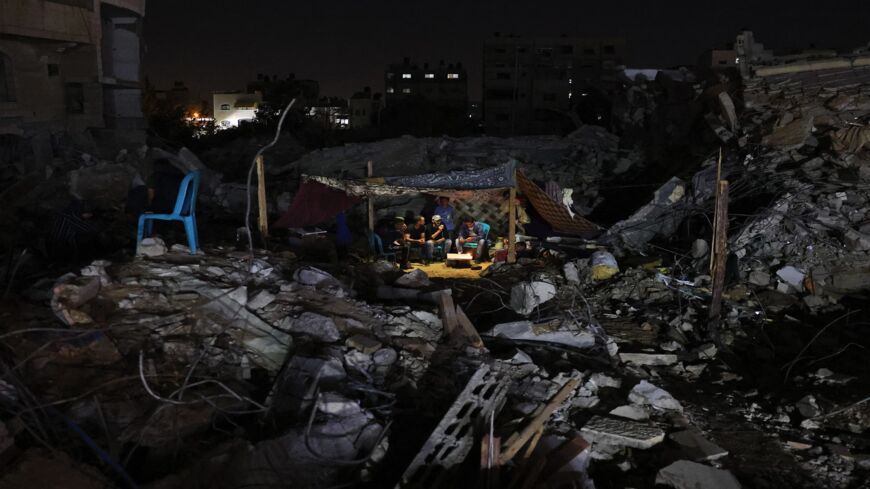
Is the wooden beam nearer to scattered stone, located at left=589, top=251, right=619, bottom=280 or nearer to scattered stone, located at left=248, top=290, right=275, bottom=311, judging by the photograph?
scattered stone, located at left=248, top=290, right=275, bottom=311

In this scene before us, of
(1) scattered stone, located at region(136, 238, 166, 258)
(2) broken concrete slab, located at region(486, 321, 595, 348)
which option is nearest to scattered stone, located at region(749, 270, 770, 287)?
(2) broken concrete slab, located at region(486, 321, 595, 348)

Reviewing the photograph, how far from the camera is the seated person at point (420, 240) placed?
1132cm

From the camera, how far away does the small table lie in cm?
1104

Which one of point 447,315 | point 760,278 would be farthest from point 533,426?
point 760,278

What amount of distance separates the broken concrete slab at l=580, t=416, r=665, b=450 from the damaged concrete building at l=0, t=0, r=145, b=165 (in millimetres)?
15452

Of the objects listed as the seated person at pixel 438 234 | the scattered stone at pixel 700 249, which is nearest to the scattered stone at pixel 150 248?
the seated person at pixel 438 234

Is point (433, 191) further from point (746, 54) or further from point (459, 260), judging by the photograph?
point (746, 54)

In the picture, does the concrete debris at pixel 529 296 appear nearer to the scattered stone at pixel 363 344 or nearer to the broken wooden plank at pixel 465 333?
the broken wooden plank at pixel 465 333

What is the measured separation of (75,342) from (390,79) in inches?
2004

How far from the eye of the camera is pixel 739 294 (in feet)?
28.2

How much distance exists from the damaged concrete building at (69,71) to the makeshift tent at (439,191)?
27.7ft

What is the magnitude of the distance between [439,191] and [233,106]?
39.8 meters

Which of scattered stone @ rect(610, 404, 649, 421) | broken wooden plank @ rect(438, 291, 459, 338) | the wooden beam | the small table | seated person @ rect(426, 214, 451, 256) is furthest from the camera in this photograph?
seated person @ rect(426, 214, 451, 256)

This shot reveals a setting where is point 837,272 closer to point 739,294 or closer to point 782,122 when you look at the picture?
point 739,294
